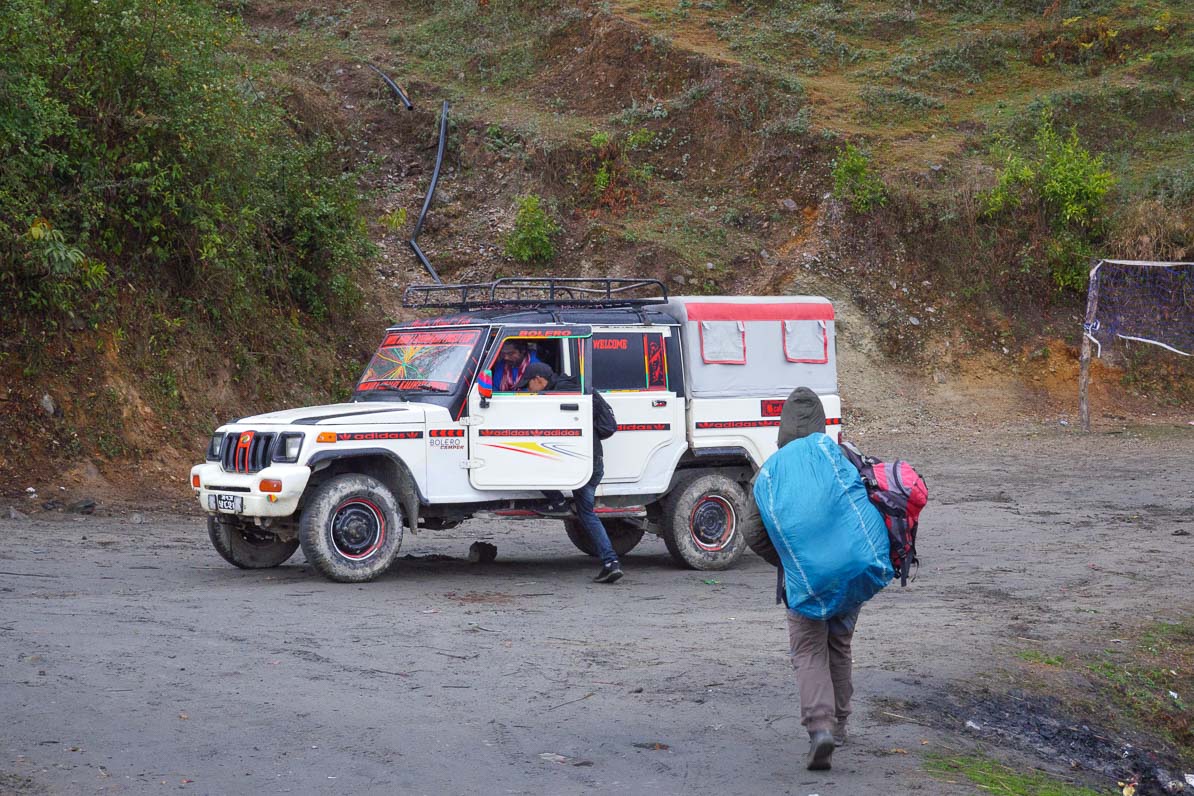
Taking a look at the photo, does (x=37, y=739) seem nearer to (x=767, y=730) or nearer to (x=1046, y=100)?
(x=767, y=730)

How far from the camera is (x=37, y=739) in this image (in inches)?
229

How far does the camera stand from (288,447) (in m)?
10.0

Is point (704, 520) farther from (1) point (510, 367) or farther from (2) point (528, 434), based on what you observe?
(1) point (510, 367)

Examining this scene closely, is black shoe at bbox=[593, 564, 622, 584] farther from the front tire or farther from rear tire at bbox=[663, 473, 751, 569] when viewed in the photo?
the front tire

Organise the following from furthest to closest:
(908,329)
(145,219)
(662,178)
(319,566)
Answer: (662,178), (908,329), (145,219), (319,566)

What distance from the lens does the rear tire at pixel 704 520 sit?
11891 mm

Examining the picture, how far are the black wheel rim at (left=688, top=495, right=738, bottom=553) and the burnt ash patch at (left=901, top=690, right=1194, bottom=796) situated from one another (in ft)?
15.4

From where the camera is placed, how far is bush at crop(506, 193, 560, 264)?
2509 centimetres

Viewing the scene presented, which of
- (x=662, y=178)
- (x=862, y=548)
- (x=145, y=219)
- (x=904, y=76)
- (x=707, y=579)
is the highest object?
(x=904, y=76)

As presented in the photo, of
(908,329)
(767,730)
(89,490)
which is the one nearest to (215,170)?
(89,490)

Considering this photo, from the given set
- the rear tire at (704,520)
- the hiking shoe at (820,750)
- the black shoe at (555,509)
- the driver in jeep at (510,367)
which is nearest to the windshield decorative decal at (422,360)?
the driver in jeep at (510,367)

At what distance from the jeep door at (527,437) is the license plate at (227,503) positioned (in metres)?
1.94

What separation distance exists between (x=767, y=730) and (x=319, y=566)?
188 inches

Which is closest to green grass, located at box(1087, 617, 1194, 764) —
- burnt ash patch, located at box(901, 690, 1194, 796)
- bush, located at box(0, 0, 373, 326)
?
burnt ash patch, located at box(901, 690, 1194, 796)
